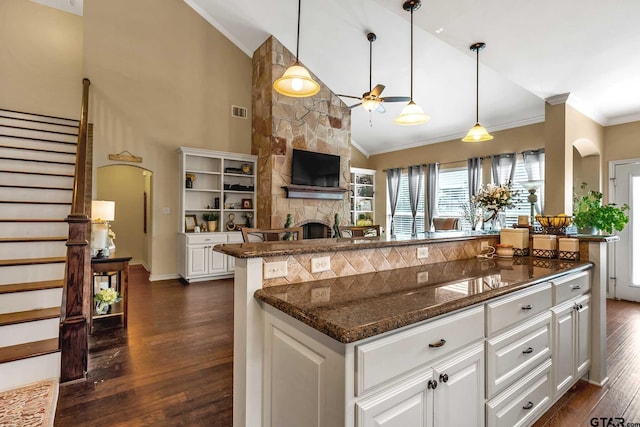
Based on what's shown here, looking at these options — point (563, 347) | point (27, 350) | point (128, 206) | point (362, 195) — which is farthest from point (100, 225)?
point (362, 195)

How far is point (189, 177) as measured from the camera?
5945 mm

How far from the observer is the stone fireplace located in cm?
594

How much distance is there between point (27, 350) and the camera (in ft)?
7.41

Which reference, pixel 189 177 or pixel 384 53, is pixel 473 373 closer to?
pixel 384 53

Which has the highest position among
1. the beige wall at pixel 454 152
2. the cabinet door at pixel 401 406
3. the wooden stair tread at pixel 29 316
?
the beige wall at pixel 454 152

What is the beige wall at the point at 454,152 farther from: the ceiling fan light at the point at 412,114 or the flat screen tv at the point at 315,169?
the ceiling fan light at the point at 412,114

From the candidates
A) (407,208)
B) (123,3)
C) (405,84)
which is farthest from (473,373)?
(123,3)

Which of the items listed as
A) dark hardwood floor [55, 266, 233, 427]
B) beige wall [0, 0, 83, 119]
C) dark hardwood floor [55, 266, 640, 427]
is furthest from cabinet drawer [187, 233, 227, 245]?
beige wall [0, 0, 83, 119]

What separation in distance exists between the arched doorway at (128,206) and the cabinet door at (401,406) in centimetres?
740

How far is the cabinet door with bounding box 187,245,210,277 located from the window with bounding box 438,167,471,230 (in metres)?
5.20

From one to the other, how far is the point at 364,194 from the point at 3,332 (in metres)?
7.48

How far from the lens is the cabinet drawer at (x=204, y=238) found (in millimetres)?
5552

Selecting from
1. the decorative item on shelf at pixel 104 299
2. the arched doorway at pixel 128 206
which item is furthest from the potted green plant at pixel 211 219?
the decorative item on shelf at pixel 104 299

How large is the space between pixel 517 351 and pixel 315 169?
5052 mm
